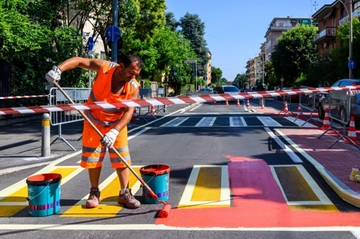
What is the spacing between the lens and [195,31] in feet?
261

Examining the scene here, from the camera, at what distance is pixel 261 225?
14.9 feet

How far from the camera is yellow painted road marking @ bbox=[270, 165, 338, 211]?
208 inches

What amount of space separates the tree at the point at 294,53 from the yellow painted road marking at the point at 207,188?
55.6m

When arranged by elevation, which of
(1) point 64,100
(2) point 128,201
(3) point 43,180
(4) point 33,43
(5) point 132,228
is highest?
(4) point 33,43

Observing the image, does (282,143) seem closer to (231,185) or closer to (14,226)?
(231,185)

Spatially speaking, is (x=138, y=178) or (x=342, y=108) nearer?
(x=138, y=178)

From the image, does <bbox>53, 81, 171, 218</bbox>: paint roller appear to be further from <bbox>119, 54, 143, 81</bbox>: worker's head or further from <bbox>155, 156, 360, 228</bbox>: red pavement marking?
<bbox>119, 54, 143, 81</bbox>: worker's head

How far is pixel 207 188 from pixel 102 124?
1.99m

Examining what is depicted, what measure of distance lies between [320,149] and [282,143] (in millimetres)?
1238

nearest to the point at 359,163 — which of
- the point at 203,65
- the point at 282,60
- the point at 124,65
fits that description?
the point at 124,65

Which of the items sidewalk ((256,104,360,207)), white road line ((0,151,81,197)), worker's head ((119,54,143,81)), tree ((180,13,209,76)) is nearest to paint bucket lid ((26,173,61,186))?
white road line ((0,151,81,197))

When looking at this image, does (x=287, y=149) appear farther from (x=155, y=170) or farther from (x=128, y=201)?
(x=128, y=201)

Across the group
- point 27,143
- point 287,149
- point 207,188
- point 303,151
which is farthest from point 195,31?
point 207,188

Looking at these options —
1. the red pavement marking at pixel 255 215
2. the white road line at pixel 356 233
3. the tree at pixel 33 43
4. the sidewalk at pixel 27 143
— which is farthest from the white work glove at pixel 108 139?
the tree at pixel 33 43
